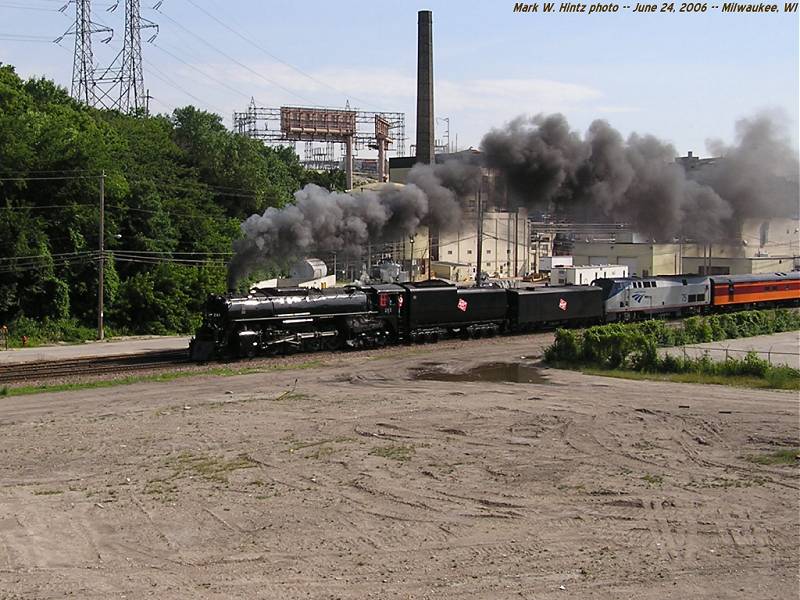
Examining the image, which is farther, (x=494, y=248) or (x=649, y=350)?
(x=494, y=248)

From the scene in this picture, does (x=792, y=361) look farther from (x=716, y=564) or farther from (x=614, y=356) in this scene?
(x=716, y=564)

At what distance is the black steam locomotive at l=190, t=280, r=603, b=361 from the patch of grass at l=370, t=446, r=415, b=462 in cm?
1435

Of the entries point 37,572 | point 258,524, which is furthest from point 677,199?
point 37,572

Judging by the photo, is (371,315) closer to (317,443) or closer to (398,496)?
(317,443)

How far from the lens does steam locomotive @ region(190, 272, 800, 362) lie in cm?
3391

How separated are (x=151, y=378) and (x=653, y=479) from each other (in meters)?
19.8

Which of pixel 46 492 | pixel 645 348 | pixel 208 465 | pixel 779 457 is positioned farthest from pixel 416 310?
pixel 46 492

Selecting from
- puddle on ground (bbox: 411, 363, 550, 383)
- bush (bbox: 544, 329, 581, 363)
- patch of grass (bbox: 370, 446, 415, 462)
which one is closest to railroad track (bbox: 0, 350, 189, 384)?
puddle on ground (bbox: 411, 363, 550, 383)

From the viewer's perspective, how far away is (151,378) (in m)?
30.9

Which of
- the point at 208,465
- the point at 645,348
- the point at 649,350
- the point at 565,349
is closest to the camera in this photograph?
the point at 208,465

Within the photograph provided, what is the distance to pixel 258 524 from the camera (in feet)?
47.7

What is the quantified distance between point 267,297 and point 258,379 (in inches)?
170

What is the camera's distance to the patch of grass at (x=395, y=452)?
62.5 feet

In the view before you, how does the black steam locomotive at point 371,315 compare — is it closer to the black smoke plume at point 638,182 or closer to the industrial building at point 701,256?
the black smoke plume at point 638,182
